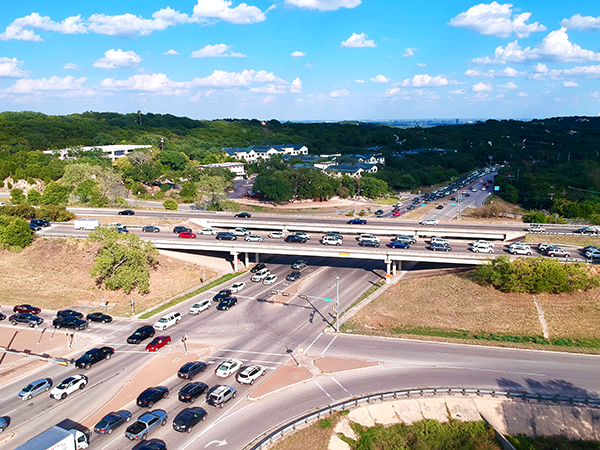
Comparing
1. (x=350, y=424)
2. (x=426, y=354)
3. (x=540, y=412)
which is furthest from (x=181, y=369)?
(x=540, y=412)

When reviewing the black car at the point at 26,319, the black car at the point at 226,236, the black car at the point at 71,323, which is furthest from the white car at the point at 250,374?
the black car at the point at 226,236

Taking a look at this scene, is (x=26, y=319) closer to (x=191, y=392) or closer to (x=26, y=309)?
(x=26, y=309)

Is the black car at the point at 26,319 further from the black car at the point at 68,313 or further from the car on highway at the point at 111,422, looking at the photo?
the car on highway at the point at 111,422

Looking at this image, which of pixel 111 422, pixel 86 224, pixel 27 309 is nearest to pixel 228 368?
pixel 111 422

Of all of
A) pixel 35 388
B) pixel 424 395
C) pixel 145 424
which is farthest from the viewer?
pixel 35 388

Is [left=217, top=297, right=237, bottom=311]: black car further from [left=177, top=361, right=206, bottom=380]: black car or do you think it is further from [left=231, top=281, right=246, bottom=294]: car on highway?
[left=177, top=361, right=206, bottom=380]: black car

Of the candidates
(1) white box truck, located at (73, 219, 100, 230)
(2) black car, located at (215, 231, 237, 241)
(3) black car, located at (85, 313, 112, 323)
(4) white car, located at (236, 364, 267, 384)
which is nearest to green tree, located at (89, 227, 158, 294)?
(3) black car, located at (85, 313, 112, 323)
